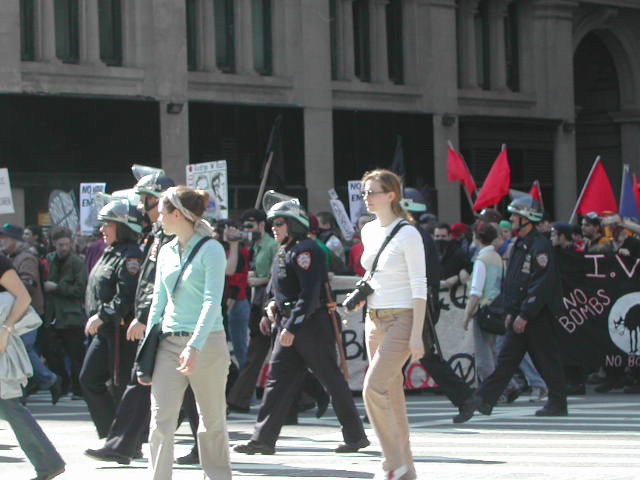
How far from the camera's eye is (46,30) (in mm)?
28047

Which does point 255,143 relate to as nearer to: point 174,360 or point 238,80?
point 238,80

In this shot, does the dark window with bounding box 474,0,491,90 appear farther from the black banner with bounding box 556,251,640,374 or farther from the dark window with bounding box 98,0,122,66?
the black banner with bounding box 556,251,640,374

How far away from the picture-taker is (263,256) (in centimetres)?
1517

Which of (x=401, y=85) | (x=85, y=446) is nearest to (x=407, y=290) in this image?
(x=85, y=446)

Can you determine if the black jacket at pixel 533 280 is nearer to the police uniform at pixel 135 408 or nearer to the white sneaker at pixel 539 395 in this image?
the white sneaker at pixel 539 395

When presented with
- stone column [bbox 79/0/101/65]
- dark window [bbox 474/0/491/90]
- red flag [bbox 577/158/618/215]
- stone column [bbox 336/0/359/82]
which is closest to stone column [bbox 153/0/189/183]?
stone column [bbox 79/0/101/65]

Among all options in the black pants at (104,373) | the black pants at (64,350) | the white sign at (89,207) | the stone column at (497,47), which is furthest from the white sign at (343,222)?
the stone column at (497,47)

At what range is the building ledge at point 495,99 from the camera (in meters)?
35.8

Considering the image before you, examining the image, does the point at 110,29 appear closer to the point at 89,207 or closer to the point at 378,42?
the point at 378,42

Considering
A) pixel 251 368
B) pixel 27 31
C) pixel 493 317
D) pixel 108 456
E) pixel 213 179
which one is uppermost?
pixel 27 31

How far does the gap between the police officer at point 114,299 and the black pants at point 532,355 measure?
384cm

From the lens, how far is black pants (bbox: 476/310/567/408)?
43.8 feet

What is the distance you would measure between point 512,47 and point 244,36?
907cm

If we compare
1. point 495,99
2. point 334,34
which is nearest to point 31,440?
point 334,34
